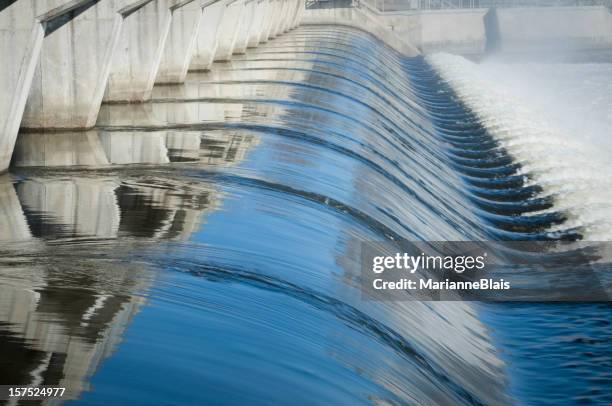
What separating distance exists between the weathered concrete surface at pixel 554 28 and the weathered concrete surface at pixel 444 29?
0.95 metres

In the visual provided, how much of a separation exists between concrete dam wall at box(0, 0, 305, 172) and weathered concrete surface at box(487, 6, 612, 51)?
4596 centimetres

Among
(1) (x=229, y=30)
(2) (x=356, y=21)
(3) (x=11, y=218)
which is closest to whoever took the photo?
(3) (x=11, y=218)

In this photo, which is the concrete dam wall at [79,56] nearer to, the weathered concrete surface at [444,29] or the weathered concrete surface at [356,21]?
the weathered concrete surface at [356,21]

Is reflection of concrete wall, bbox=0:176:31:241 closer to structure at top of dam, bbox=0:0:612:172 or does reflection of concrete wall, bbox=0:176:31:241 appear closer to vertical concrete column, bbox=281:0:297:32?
structure at top of dam, bbox=0:0:612:172

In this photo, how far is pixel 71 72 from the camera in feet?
43.9

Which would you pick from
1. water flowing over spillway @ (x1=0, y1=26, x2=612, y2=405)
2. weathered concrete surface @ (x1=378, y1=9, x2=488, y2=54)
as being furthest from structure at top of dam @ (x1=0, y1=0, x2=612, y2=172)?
weathered concrete surface @ (x1=378, y1=9, x2=488, y2=54)

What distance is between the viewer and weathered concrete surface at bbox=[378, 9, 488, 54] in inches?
2440

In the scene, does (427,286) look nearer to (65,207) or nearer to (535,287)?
(535,287)

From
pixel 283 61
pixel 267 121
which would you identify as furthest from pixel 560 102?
pixel 267 121

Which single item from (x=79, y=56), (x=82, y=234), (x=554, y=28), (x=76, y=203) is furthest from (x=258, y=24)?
(x=554, y=28)

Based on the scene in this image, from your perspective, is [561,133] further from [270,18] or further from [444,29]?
[444,29]

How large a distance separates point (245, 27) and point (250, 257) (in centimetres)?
2315

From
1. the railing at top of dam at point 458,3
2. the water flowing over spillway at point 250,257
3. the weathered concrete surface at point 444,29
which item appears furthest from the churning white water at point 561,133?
the railing at top of dam at point 458,3

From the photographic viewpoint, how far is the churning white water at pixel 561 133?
13977 mm
